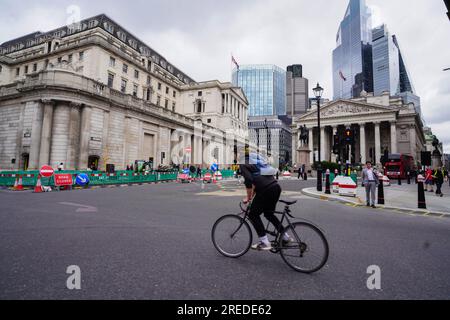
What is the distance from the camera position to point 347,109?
59.5m

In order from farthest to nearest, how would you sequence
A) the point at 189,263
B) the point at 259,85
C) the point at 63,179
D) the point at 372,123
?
the point at 259,85, the point at 372,123, the point at 63,179, the point at 189,263

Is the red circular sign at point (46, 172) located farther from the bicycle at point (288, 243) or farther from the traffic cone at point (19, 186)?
the bicycle at point (288, 243)

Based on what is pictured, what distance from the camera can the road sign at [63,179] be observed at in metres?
14.2

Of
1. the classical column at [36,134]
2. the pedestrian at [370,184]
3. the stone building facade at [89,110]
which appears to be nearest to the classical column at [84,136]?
the stone building facade at [89,110]

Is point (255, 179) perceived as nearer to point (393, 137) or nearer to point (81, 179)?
point (81, 179)

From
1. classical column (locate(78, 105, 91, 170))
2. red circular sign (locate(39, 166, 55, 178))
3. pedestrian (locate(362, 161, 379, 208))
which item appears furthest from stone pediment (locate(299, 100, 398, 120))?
red circular sign (locate(39, 166, 55, 178))

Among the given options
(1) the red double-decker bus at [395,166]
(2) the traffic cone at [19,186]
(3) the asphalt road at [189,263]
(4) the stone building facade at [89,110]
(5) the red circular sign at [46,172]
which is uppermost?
(4) the stone building facade at [89,110]

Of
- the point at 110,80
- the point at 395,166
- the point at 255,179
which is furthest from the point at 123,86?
the point at 395,166

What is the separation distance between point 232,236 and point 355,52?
173 metres

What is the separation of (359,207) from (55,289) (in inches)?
400

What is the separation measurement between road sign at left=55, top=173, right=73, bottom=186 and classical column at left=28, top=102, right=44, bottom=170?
9.30m

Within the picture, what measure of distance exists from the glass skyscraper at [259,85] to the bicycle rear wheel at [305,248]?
132736mm

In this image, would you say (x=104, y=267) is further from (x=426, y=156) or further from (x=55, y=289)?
(x=426, y=156)
